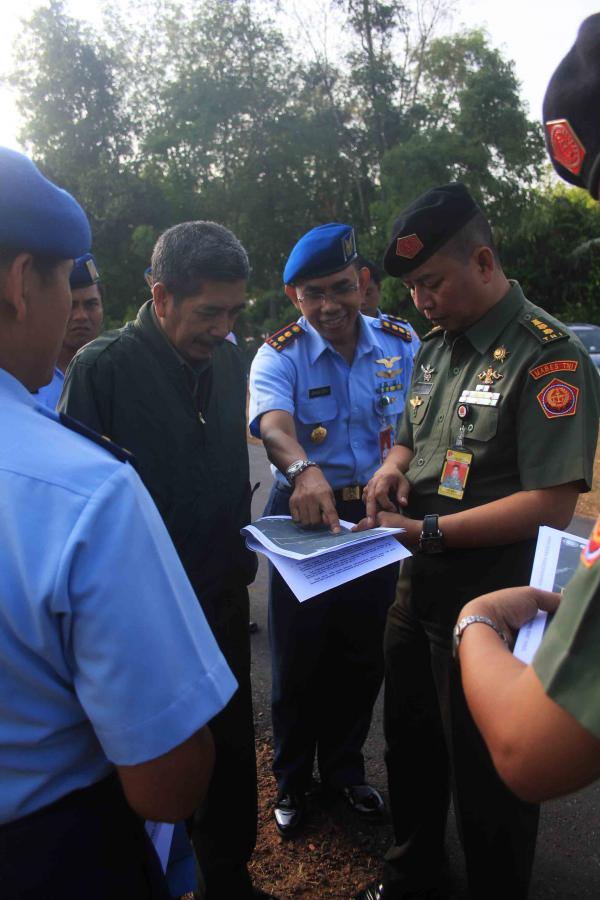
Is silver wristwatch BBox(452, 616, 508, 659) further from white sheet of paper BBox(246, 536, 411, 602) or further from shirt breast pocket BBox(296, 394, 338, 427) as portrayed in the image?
shirt breast pocket BBox(296, 394, 338, 427)

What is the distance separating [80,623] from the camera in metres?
0.93

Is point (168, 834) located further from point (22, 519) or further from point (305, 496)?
point (305, 496)

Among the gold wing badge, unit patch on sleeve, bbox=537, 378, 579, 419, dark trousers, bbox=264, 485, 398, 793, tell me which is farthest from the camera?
the gold wing badge

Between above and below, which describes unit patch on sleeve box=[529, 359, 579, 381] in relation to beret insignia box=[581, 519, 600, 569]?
above

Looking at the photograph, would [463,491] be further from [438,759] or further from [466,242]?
[438,759]

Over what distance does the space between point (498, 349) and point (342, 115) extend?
25757mm

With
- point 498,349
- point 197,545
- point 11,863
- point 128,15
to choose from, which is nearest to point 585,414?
point 498,349

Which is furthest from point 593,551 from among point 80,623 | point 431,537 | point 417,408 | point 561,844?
point 561,844

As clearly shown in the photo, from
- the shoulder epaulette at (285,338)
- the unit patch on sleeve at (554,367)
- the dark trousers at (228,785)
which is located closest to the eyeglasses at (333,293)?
the shoulder epaulette at (285,338)

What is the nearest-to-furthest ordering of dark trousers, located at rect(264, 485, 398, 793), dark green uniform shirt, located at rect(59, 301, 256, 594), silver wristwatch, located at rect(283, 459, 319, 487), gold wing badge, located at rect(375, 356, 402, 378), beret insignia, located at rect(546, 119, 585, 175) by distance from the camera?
beret insignia, located at rect(546, 119, 585, 175)
dark green uniform shirt, located at rect(59, 301, 256, 594)
silver wristwatch, located at rect(283, 459, 319, 487)
dark trousers, located at rect(264, 485, 398, 793)
gold wing badge, located at rect(375, 356, 402, 378)

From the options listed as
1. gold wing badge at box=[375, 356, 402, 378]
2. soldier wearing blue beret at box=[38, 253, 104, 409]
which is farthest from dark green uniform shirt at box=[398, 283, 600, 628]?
soldier wearing blue beret at box=[38, 253, 104, 409]

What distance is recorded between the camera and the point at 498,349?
77.9 inches

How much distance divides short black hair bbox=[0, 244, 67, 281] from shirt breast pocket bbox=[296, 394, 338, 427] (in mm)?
1796

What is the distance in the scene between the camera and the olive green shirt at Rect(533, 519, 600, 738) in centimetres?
83
